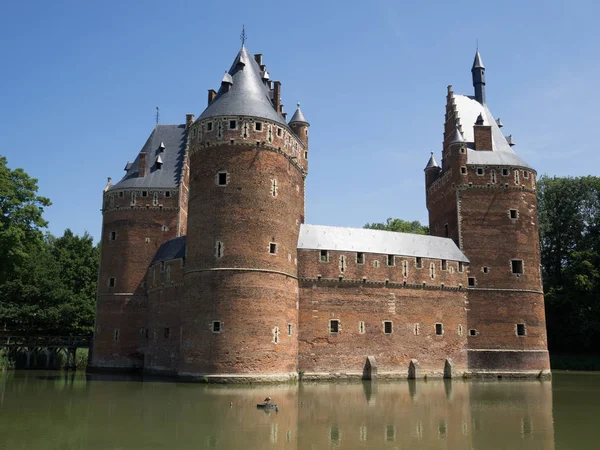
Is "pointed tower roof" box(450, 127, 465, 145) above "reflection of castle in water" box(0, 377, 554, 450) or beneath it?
above

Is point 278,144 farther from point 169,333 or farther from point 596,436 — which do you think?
point 596,436

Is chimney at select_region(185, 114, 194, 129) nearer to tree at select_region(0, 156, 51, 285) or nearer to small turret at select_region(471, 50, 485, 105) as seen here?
tree at select_region(0, 156, 51, 285)

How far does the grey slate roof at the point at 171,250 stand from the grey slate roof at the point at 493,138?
20.8 metres

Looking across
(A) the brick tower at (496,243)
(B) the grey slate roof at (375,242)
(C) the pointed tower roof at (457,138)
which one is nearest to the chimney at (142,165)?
(B) the grey slate roof at (375,242)

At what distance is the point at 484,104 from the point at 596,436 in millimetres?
34100

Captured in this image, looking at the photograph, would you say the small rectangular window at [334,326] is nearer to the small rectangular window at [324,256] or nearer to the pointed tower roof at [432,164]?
the small rectangular window at [324,256]

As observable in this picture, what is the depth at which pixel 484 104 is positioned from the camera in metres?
46.8

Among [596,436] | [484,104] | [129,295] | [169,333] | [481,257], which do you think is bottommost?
[596,436]

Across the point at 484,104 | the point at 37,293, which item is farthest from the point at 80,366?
the point at 484,104

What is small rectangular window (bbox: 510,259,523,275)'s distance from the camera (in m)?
40.0

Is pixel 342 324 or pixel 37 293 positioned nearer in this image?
pixel 342 324

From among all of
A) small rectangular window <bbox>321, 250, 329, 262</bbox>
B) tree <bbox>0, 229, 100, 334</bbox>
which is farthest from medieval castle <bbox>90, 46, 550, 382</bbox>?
tree <bbox>0, 229, 100, 334</bbox>

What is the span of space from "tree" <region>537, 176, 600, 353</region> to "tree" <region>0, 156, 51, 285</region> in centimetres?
4261

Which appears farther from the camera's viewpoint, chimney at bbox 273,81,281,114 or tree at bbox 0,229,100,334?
tree at bbox 0,229,100,334
